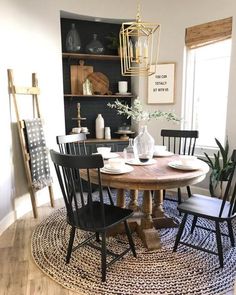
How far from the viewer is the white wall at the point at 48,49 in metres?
2.74

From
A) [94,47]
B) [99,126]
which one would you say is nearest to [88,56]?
[94,47]

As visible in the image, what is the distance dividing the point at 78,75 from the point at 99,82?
13.3 inches

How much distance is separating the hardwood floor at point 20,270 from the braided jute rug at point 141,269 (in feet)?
0.18

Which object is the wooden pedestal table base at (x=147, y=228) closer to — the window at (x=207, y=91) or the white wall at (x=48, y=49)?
the white wall at (x=48, y=49)

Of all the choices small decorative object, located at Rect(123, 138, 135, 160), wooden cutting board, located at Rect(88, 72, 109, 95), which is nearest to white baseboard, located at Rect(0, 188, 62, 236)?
small decorative object, located at Rect(123, 138, 135, 160)

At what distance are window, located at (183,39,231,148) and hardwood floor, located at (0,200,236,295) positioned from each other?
236 centimetres

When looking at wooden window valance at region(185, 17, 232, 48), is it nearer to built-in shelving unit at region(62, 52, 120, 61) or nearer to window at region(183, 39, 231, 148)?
window at region(183, 39, 231, 148)

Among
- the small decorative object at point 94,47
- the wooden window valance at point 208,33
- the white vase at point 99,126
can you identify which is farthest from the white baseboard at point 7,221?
the wooden window valance at point 208,33

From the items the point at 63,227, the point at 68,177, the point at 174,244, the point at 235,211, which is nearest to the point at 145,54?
the point at 68,177

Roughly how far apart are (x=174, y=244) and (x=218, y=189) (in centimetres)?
127

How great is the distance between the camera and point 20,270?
2.00 meters

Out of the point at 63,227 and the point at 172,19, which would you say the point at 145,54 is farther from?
the point at 172,19

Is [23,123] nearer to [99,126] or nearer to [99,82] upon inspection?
[99,126]

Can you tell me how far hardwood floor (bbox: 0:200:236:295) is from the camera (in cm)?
179
